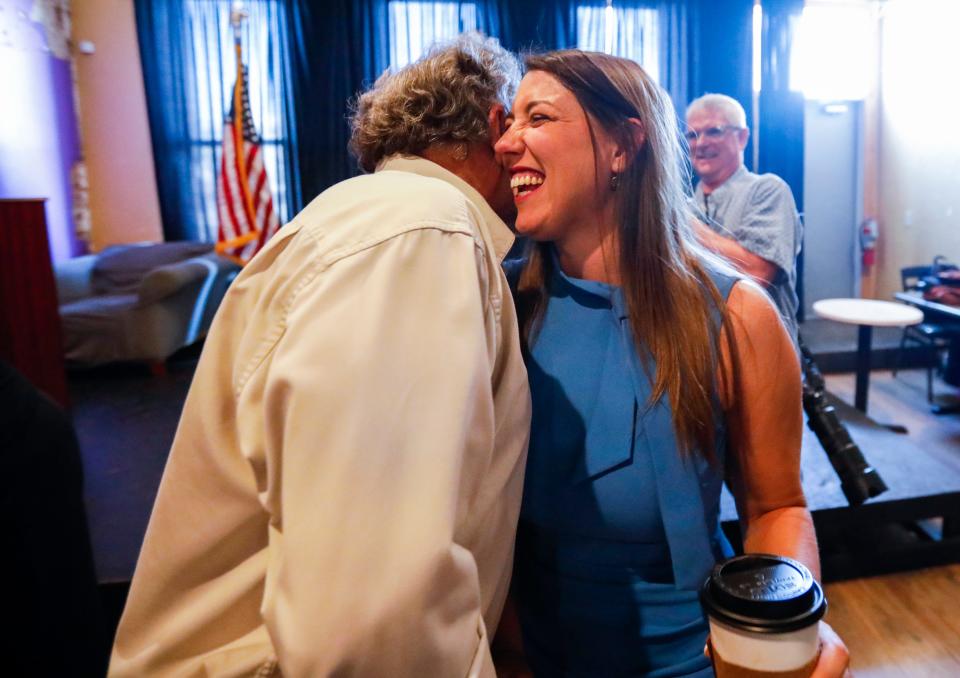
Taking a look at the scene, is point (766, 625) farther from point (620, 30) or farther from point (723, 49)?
point (723, 49)

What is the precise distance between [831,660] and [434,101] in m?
0.84

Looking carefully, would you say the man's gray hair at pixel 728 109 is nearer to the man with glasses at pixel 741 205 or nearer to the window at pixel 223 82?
the man with glasses at pixel 741 205

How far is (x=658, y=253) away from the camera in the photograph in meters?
1.11

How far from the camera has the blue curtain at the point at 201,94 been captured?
19.9 feet

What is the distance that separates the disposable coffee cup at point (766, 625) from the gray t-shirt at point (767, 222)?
1.77 meters

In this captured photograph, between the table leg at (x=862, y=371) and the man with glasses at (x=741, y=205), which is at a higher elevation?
the man with glasses at (x=741, y=205)

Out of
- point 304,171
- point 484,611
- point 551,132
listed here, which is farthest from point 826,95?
point 484,611

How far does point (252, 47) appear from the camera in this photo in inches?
243

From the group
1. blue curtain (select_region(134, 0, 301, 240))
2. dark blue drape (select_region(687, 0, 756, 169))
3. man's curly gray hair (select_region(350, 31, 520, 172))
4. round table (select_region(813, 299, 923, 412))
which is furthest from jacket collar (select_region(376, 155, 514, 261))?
dark blue drape (select_region(687, 0, 756, 169))

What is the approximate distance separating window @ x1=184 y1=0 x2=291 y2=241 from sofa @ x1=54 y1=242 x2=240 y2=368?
80 centimetres

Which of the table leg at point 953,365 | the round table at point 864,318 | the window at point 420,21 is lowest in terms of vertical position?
the table leg at point 953,365

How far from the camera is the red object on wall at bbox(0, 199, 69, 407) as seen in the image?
11.3 ft

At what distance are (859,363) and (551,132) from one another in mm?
3691

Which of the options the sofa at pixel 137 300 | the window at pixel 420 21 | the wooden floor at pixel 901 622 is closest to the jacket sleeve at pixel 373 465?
the wooden floor at pixel 901 622
